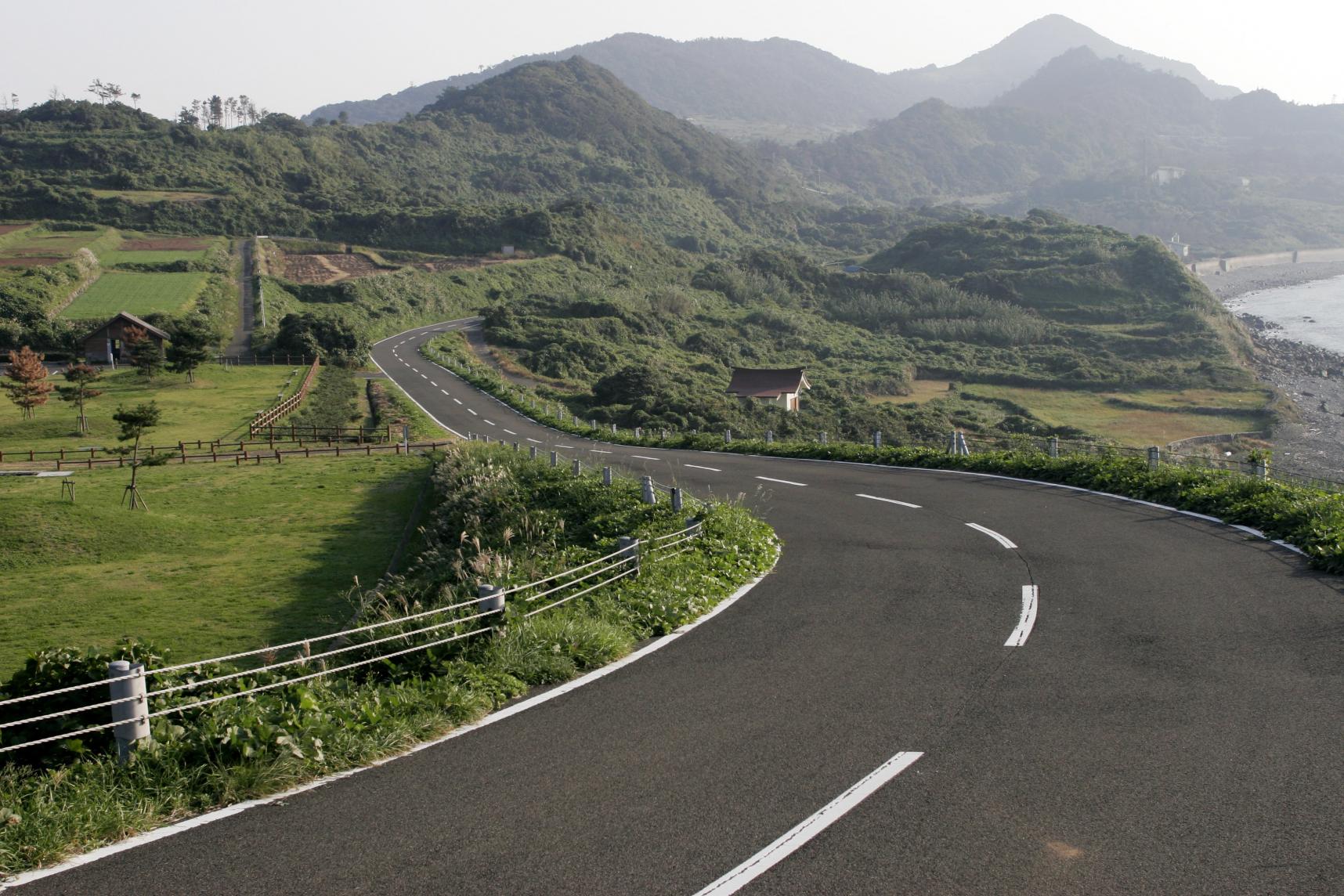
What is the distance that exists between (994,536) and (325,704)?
10696 mm

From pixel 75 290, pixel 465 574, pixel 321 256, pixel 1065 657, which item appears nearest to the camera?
pixel 1065 657

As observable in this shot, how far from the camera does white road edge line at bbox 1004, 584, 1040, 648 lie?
9.73 m

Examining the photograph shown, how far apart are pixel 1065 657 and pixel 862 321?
116572 millimetres

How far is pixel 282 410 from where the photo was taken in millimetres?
49062

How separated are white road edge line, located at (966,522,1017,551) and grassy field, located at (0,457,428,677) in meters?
11.0

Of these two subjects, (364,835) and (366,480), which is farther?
(366,480)

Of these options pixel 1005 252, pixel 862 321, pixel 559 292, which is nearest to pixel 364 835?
pixel 559 292

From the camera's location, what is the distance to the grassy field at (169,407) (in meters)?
43.1

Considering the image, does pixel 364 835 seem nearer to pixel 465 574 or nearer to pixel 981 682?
pixel 981 682

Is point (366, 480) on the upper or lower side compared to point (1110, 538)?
lower

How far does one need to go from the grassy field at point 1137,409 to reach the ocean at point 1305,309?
3557cm

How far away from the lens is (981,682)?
27.7 ft

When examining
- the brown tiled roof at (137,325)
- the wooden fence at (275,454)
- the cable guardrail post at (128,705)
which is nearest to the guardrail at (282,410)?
the wooden fence at (275,454)

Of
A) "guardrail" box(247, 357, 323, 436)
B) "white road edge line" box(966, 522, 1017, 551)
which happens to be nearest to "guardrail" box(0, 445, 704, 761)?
"white road edge line" box(966, 522, 1017, 551)
